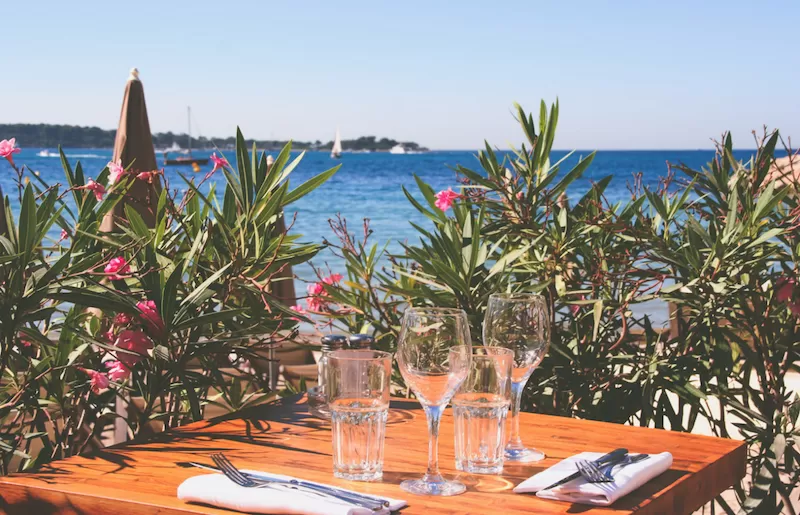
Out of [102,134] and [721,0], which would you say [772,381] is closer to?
[721,0]

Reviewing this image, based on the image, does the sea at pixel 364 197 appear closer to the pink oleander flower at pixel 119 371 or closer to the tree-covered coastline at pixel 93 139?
the tree-covered coastline at pixel 93 139

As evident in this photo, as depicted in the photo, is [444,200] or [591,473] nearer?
[591,473]

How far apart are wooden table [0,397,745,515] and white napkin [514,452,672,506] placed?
0.04 feet

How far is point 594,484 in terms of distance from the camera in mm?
1256

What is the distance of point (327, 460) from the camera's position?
144 centimetres

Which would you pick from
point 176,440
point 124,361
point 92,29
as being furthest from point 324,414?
point 92,29

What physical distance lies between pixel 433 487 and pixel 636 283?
1303mm

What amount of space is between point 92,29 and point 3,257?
37.2 m

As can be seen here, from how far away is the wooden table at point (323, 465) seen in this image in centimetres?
125

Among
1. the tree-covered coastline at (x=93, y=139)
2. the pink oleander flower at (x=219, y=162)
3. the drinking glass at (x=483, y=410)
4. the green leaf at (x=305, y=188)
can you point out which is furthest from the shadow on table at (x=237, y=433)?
the tree-covered coastline at (x=93, y=139)

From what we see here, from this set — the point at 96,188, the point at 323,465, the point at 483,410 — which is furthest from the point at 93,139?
the point at 483,410

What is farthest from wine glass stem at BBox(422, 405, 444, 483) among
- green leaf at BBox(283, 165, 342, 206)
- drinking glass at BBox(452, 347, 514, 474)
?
green leaf at BBox(283, 165, 342, 206)

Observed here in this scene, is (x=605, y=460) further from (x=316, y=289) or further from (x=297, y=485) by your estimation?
(x=316, y=289)

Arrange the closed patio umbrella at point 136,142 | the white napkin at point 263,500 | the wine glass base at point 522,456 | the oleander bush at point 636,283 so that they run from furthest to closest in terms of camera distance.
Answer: the closed patio umbrella at point 136,142 < the oleander bush at point 636,283 < the wine glass base at point 522,456 < the white napkin at point 263,500
